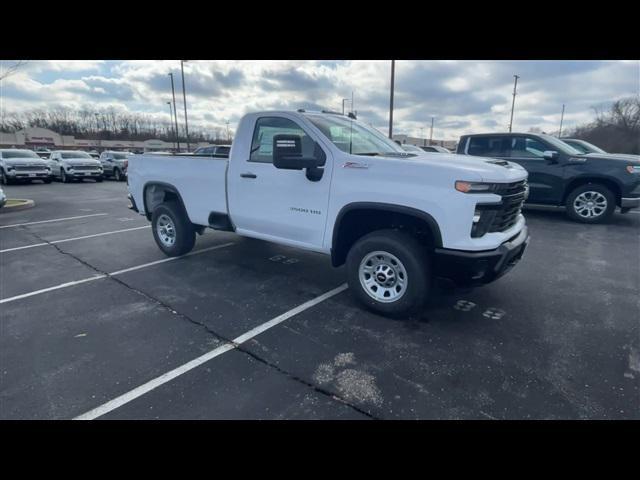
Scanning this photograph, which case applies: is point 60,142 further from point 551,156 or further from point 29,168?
point 551,156

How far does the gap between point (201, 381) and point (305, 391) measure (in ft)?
2.68

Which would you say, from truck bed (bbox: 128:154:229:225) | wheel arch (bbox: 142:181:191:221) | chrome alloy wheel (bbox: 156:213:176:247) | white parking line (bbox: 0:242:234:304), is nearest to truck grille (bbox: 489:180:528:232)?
truck bed (bbox: 128:154:229:225)

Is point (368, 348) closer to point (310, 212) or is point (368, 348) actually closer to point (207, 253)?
point (310, 212)

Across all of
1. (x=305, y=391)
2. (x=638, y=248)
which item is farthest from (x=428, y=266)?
(x=638, y=248)

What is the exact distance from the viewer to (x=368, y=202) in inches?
141

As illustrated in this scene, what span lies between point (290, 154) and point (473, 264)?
2053 mm

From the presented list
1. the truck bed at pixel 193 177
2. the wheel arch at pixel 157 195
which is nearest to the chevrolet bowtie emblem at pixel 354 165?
the truck bed at pixel 193 177

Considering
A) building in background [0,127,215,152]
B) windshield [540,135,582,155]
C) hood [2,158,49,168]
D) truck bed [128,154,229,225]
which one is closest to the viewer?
truck bed [128,154,229,225]

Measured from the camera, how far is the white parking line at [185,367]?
2.49 meters

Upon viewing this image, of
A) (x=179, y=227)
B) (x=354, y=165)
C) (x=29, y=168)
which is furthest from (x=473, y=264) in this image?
(x=29, y=168)

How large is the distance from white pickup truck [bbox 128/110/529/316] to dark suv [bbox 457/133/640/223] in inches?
207

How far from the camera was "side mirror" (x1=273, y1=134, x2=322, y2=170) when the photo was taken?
142 inches

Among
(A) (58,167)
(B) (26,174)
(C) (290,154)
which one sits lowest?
(B) (26,174)

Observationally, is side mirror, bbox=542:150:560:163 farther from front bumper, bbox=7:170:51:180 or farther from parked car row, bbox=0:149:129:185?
front bumper, bbox=7:170:51:180
